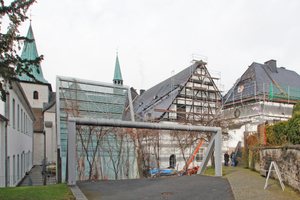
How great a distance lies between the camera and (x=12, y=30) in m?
6.08

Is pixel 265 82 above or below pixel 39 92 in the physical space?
below

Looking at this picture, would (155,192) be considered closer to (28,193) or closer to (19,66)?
(28,193)

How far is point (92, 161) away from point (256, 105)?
20.3 metres

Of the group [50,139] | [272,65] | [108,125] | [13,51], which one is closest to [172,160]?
[108,125]

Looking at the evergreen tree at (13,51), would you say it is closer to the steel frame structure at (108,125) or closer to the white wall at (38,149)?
the steel frame structure at (108,125)

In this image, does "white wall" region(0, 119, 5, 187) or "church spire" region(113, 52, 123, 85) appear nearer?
"white wall" region(0, 119, 5, 187)

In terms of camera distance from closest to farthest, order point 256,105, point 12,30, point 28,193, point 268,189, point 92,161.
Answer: point 12,30
point 28,193
point 268,189
point 92,161
point 256,105

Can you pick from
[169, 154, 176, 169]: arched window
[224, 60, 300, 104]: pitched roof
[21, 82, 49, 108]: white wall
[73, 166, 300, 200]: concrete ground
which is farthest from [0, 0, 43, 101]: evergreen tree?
[21, 82, 49, 108]: white wall

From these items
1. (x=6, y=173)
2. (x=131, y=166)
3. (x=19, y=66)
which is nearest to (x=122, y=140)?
(x=131, y=166)

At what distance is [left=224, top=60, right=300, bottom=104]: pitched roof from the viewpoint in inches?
1182

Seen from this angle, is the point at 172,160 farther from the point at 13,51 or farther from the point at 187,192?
the point at 13,51

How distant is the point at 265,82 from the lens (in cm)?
3142

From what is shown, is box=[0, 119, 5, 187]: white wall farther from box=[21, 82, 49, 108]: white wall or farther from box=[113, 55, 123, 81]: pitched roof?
box=[113, 55, 123, 81]: pitched roof

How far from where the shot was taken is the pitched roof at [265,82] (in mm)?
30016
